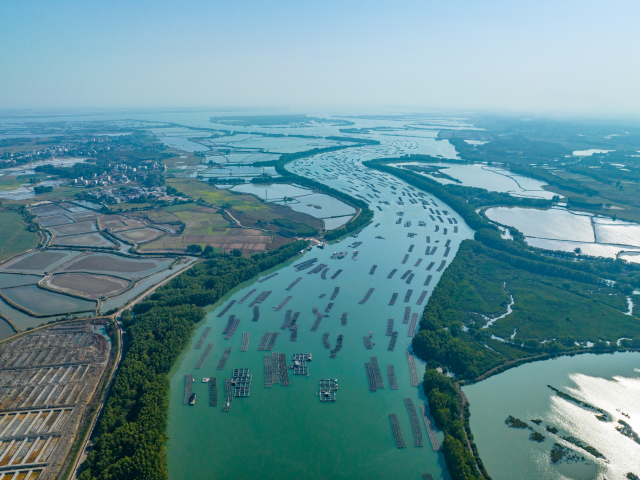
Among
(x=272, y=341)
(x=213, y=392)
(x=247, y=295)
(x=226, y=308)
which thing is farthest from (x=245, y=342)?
(x=247, y=295)

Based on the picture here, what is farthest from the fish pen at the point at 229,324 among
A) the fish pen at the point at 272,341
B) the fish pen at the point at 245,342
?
the fish pen at the point at 272,341

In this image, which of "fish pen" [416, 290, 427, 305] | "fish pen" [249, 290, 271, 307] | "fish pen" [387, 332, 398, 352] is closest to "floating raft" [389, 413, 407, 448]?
"fish pen" [387, 332, 398, 352]

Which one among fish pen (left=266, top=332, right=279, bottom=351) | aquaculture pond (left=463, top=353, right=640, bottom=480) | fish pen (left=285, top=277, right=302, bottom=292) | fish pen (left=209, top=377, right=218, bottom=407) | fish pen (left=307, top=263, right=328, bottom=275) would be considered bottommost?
aquaculture pond (left=463, top=353, right=640, bottom=480)

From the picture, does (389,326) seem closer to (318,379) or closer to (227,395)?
(318,379)

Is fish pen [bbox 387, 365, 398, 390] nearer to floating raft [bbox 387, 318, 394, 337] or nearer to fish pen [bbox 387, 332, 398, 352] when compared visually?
fish pen [bbox 387, 332, 398, 352]

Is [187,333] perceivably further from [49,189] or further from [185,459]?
[49,189]
